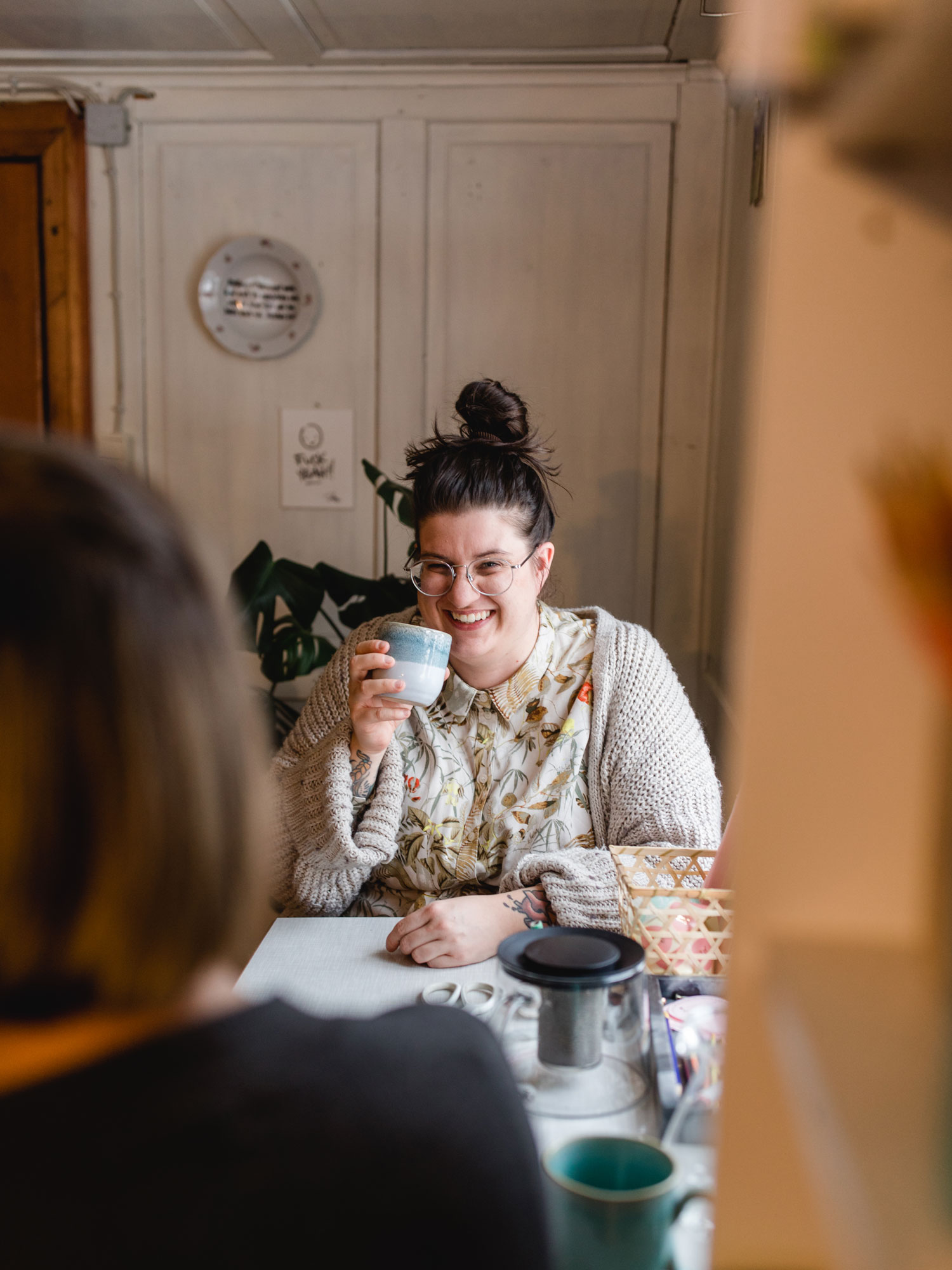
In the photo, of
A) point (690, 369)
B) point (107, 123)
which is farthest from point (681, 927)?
point (107, 123)

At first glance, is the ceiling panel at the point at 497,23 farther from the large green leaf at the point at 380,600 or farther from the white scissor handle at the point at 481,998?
the white scissor handle at the point at 481,998

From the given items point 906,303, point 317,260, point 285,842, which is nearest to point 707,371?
point 317,260

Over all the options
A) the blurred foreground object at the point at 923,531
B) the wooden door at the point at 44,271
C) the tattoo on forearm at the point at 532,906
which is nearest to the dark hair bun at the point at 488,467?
the tattoo on forearm at the point at 532,906

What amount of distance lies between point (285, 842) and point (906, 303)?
129cm

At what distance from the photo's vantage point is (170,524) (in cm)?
43

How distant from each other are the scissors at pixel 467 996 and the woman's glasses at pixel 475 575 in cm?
62

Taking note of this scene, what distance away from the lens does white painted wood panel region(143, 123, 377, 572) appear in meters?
2.78

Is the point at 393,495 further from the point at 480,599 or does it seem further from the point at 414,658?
the point at 414,658

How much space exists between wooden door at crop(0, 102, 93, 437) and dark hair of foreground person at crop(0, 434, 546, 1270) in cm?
279

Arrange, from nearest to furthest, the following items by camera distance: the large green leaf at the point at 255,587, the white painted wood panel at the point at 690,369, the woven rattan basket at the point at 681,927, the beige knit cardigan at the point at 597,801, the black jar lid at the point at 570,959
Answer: the black jar lid at the point at 570,959
the woven rattan basket at the point at 681,927
the beige knit cardigan at the point at 597,801
the large green leaf at the point at 255,587
the white painted wood panel at the point at 690,369

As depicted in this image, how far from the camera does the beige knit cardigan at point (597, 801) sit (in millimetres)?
1362

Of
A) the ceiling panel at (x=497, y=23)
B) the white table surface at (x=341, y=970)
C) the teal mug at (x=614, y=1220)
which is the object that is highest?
the ceiling panel at (x=497, y=23)

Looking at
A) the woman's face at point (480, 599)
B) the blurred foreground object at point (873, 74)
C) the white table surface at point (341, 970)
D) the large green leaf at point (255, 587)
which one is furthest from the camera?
the large green leaf at point (255, 587)

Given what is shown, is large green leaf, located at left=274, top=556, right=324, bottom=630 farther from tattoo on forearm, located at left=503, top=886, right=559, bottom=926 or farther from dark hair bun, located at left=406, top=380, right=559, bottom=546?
tattoo on forearm, located at left=503, top=886, right=559, bottom=926
